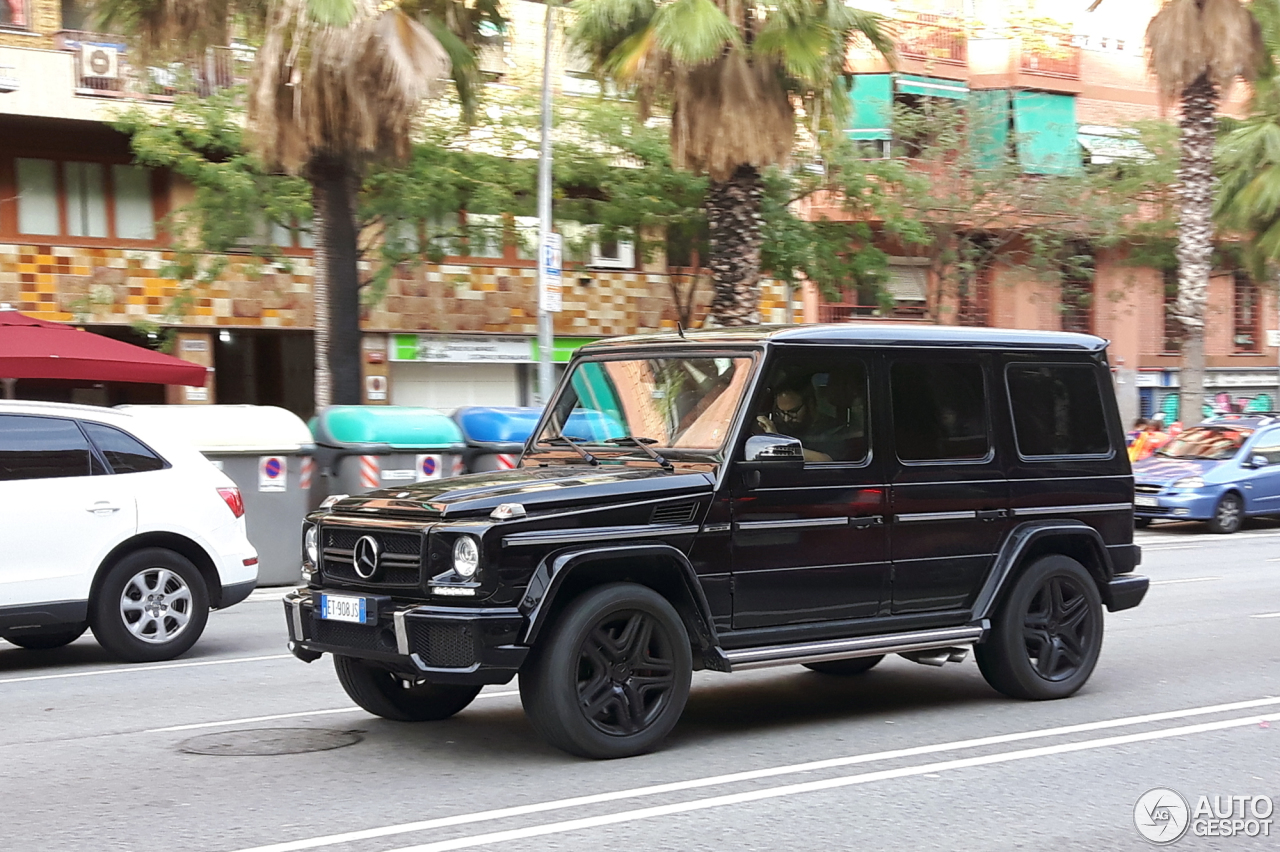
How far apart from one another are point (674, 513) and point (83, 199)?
781 inches

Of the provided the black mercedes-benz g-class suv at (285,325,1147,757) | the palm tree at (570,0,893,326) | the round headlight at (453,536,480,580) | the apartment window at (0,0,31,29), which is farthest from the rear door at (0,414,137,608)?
the apartment window at (0,0,31,29)

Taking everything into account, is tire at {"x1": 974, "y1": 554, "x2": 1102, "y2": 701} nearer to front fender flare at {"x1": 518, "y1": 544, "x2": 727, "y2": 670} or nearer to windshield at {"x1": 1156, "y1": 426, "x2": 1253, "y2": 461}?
front fender flare at {"x1": 518, "y1": 544, "x2": 727, "y2": 670}

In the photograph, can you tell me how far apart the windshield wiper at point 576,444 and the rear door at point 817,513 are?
80cm

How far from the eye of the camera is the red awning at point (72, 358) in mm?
15625

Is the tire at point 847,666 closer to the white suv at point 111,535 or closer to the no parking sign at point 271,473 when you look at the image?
the white suv at point 111,535

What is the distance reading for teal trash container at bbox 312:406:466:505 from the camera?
15352 mm

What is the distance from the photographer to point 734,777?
632cm

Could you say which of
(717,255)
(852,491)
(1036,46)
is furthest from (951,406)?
(1036,46)

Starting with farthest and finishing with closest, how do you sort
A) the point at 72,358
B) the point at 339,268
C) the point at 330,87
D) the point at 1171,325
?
the point at 1171,325 → the point at 339,268 → the point at 330,87 → the point at 72,358

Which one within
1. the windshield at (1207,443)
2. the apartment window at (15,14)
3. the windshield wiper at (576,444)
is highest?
the apartment window at (15,14)

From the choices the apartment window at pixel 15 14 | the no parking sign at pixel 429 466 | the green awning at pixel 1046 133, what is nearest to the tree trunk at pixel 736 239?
the no parking sign at pixel 429 466

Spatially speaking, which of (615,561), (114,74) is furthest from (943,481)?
(114,74)

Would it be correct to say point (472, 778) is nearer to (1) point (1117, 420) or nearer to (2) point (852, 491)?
(2) point (852, 491)

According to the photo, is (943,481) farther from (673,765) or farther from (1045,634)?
(673,765)
